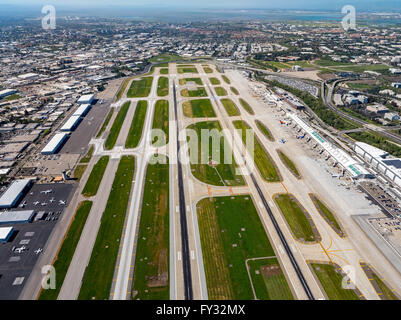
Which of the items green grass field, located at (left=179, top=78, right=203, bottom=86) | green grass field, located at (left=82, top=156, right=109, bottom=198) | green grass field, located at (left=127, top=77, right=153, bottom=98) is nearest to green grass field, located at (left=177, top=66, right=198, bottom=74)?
green grass field, located at (left=179, top=78, right=203, bottom=86)

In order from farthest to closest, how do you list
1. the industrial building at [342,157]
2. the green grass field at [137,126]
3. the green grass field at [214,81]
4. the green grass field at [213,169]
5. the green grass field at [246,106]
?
the green grass field at [214,81]
the green grass field at [246,106]
the green grass field at [137,126]
the green grass field at [213,169]
the industrial building at [342,157]

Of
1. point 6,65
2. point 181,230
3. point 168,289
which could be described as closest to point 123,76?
point 6,65

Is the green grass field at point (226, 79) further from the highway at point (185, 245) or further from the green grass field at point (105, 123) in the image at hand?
the highway at point (185, 245)

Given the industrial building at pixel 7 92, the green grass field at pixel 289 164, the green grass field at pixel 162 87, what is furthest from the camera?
the green grass field at pixel 162 87

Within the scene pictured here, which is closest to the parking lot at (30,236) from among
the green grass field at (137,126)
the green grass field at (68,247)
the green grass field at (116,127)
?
the green grass field at (68,247)

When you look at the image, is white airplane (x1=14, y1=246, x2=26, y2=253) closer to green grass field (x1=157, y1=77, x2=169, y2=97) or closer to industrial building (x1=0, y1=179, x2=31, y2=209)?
industrial building (x1=0, y1=179, x2=31, y2=209)

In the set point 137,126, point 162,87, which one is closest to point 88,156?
point 137,126
